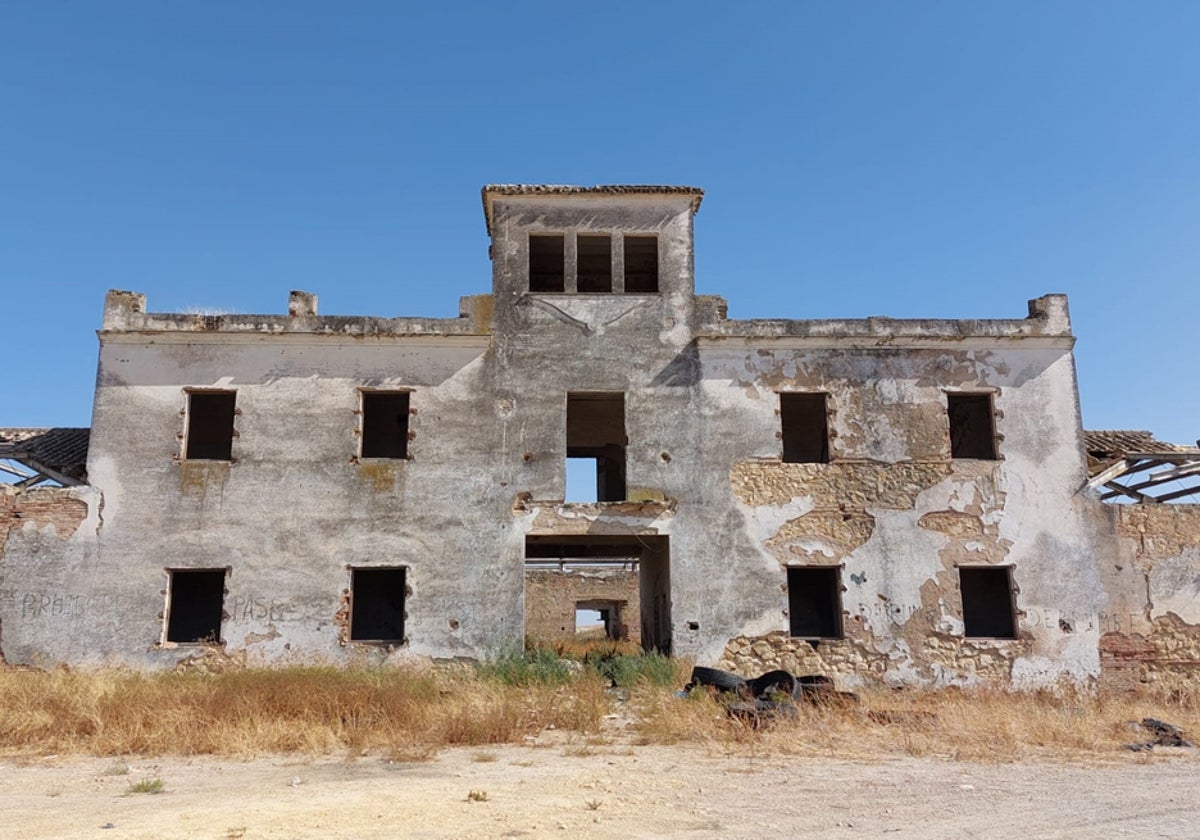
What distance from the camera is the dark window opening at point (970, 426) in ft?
53.3

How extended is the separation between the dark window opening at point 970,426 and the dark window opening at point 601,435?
6085mm

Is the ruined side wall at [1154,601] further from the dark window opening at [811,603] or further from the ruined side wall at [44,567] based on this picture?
the ruined side wall at [44,567]

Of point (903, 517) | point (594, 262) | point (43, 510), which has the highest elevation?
point (594, 262)

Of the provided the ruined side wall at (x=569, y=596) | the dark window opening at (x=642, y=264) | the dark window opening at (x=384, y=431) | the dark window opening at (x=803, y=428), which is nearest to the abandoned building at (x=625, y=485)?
the dark window opening at (x=642, y=264)

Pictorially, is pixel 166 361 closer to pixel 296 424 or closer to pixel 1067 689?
pixel 296 424

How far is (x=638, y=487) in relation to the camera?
14398 millimetres

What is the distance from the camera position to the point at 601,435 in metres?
18.4

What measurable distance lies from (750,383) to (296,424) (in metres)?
7.40

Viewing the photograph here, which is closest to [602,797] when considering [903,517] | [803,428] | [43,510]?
[903,517]

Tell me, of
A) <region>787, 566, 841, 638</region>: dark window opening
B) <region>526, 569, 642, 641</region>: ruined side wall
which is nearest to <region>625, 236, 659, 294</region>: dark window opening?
<region>787, 566, 841, 638</region>: dark window opening

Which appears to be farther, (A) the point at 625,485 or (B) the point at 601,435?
(B) the point at 601,435

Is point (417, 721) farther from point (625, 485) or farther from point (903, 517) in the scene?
point (903, 517)

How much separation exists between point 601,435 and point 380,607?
5637 millimetres

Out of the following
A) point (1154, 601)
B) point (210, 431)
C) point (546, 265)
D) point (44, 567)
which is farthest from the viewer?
point (210, 431)
